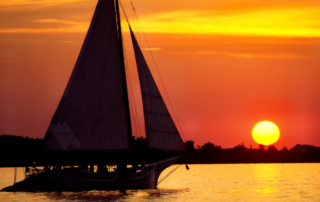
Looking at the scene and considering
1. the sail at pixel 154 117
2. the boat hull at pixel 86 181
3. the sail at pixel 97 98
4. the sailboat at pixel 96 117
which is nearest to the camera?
the sail at pixel 154 117

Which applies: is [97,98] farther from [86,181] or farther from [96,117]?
[86,181]

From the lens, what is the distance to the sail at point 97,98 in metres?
67.2

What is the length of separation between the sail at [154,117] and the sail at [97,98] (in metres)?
3.22

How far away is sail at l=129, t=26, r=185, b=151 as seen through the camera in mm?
64125

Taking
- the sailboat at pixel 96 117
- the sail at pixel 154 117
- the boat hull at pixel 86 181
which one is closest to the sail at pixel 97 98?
the sailboat at pixel 96 117

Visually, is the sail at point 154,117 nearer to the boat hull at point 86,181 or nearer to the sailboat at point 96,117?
the sailboat at point 96,117

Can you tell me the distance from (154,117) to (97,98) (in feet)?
22.4

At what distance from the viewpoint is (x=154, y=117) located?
64438mm

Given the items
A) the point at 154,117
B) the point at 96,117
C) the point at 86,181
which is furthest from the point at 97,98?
the point at 86,181

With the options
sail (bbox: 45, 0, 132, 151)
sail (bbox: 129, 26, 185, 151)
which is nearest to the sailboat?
sail (bbox: 45, 0, 132, 151)

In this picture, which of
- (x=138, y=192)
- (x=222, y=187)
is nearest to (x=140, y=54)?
(x=138, y=192)

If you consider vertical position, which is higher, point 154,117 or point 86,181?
point 154,117

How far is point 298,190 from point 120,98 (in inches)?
919

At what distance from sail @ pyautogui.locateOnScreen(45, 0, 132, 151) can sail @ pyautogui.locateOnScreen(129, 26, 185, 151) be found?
3.22 m
